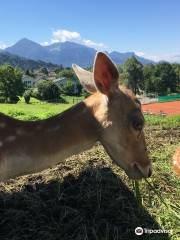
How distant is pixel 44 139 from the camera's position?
15.2 ft

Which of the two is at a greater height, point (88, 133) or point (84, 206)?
point (88, 133)

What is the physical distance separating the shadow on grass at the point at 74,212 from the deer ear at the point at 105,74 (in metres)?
2.07

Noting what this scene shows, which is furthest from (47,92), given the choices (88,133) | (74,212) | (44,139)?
(44,139)

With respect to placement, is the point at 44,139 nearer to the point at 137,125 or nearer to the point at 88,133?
the point at 88,133

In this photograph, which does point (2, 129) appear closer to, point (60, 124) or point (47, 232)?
point (60, 124)

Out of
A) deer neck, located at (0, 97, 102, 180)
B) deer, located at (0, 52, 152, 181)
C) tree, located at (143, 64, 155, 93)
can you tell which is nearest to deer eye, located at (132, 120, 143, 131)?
deer, located at (0, 52, 152, 181)

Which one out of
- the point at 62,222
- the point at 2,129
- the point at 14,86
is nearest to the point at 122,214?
the point at 62,222

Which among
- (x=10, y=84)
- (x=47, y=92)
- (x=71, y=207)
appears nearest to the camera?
(x=71, y=207)

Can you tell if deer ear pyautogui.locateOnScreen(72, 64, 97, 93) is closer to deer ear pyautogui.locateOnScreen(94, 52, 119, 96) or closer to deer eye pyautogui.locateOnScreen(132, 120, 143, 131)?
deer ear pyautogui.locateOnScreen(94, 52, 119, 96)

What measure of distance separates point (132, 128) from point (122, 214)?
1851 millimetres

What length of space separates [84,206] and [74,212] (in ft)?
0.91

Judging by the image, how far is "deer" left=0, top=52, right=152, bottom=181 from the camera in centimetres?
454

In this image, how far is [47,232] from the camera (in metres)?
5.84

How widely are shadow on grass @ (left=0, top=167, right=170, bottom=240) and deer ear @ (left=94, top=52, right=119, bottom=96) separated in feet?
6.79
